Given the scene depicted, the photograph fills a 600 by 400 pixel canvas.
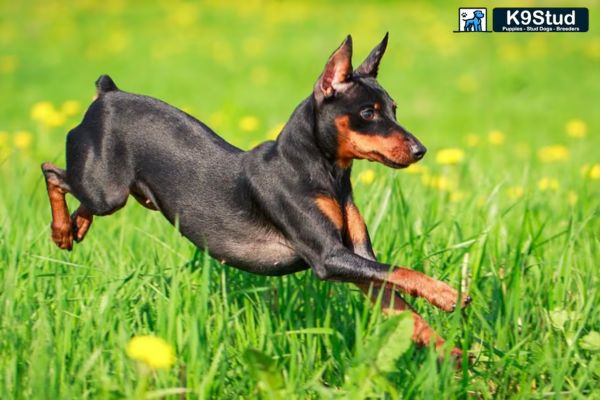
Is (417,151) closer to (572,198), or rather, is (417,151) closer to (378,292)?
(378,292)

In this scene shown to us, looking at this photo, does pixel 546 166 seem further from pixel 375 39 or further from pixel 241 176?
pixel 375 39

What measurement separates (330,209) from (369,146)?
276mm

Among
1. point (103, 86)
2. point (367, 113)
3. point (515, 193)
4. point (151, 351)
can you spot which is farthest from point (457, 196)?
point (151, 351)

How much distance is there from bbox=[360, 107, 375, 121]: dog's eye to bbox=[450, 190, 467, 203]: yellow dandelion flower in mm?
2023

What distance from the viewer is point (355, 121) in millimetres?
3434

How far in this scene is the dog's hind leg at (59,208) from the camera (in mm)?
3971

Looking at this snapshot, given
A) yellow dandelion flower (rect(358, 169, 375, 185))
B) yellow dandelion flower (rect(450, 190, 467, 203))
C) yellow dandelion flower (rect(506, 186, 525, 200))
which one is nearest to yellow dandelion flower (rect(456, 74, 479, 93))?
yellow dandelion flower (rect(450, 190, 467, 203))

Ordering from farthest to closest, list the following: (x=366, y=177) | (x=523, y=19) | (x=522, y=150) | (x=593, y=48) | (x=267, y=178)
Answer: (x=593, y=48), (x=523, y=19), (x=522, y=150), (x=366, y=177), (x=267, y=178)

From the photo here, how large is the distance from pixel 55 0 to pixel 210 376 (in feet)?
67.5

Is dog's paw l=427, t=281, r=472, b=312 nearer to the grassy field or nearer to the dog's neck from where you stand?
the grassy field

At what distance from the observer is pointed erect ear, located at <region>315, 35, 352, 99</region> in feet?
11.4

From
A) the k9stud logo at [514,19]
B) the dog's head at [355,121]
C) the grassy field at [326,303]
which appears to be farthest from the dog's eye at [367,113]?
the k9stud logo at [514,19]

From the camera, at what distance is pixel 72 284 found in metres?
3.70

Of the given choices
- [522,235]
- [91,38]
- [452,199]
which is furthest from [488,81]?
[522,235]
